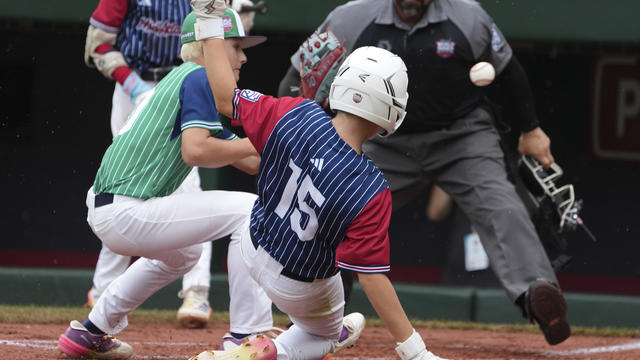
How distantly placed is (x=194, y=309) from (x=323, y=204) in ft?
7.02

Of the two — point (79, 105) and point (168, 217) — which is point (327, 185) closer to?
point (168, 217)

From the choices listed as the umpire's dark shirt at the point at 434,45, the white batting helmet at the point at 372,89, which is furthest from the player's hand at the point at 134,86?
the white batting helmet at the point at 372,89

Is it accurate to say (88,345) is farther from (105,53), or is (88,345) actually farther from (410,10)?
(410,10)

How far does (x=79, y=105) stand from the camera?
25.6ft

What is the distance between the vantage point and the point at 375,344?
15.3 feet

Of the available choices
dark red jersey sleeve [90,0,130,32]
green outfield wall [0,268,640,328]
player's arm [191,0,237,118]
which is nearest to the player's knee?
player's arm [191,0,237,118]

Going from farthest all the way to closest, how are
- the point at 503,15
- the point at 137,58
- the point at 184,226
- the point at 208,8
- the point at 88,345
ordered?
the point at 503,15
the point at 137,58
the point at 88,345
the point at 184,226
the point at 208,8

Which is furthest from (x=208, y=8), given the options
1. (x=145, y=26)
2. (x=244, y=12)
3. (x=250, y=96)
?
(x=244, y=12)

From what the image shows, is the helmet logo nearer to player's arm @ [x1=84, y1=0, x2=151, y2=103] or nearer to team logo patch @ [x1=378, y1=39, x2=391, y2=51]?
team logo patch @ [x1=378, y1=39, x2=391, y2=51]

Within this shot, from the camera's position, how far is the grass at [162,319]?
517cm

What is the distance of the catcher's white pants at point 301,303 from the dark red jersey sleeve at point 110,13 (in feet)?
7.07

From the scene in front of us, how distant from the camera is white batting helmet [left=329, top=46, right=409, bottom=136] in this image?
120 inches

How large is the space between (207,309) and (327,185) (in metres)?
2.22

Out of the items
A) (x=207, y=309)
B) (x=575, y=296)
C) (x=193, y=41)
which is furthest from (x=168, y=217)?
(x=575, y=296)
